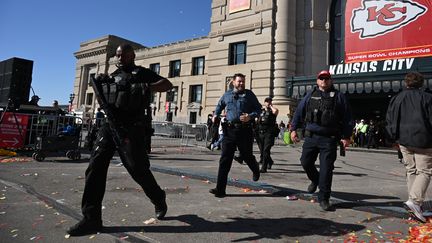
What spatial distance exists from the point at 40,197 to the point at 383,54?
2258cm

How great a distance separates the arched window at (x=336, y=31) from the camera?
27.2 metres

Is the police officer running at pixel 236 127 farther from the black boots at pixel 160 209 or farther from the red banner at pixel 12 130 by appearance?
the red banner at pixel 12 130

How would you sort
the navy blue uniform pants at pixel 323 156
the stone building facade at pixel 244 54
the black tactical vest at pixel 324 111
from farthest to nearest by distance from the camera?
the stone building facade at pixel 244 54
the black tactical vest at pixel 324 111
the navy blue uniform pants at pixel 323 156

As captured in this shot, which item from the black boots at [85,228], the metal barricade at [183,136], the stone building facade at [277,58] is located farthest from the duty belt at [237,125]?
the stone building facade at [277,58]

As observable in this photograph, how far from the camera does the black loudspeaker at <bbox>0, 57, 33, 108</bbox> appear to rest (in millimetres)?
12172

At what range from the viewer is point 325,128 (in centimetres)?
451

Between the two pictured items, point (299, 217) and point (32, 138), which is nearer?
point (299, 217)

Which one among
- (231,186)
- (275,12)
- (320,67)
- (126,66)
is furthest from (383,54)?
(126,66)

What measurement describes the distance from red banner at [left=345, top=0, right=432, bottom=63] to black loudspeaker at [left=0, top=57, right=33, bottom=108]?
19.8 m

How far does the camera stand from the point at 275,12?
90.3 ft

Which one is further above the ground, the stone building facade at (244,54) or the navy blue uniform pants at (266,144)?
the stone building facade at (244,54)

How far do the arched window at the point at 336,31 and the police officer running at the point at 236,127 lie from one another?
79.5 ft

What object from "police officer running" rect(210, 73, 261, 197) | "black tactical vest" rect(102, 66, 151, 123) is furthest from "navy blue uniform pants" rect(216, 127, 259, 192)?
"black tactical vest" rect(102, 66, 151, 123)

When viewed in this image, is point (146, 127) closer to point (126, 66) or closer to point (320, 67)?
point (126, 66)
